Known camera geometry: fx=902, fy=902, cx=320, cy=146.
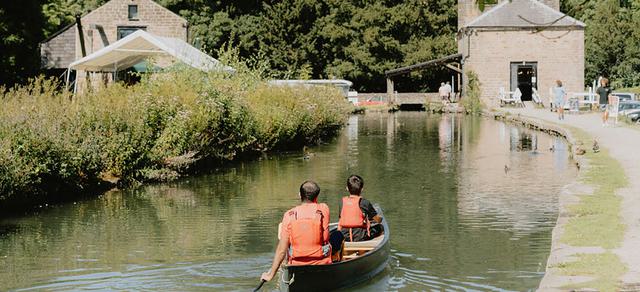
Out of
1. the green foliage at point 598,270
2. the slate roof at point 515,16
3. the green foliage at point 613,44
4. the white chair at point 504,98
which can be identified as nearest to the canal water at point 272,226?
the green foliage at point 598,270

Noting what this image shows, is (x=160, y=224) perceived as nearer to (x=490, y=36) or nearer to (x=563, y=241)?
(x=563, y=241)

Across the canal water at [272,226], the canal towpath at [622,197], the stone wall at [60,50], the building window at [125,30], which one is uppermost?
the building window at [125,30]

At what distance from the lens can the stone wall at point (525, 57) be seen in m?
54.0

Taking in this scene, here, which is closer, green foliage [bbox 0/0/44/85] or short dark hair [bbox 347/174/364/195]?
short dark hair [bbox 347/174/364/195]

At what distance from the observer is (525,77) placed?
57.9m

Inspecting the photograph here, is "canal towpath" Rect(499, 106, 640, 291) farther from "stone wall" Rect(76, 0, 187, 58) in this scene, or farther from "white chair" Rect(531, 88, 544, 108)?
"stone wall" Rect(76, 0, 187, 58)

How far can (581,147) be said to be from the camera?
79.9 ft

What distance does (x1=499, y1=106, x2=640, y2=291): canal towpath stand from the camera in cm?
910

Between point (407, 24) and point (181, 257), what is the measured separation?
56427mm

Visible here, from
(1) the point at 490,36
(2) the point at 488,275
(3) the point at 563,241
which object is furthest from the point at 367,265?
(1) the point at 490,36

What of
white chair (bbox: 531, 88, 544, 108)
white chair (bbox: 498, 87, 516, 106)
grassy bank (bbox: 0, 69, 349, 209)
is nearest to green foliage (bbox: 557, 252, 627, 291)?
grassy bank (bbox: 0, 69, 349, 209)

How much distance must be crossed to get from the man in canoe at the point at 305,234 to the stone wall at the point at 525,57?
45639mm

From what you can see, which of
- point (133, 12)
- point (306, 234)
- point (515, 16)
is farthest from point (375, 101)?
point (306, 234)

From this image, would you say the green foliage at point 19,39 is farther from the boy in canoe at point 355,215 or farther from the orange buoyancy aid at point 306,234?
the orange buoyancy aid at point 306,234
